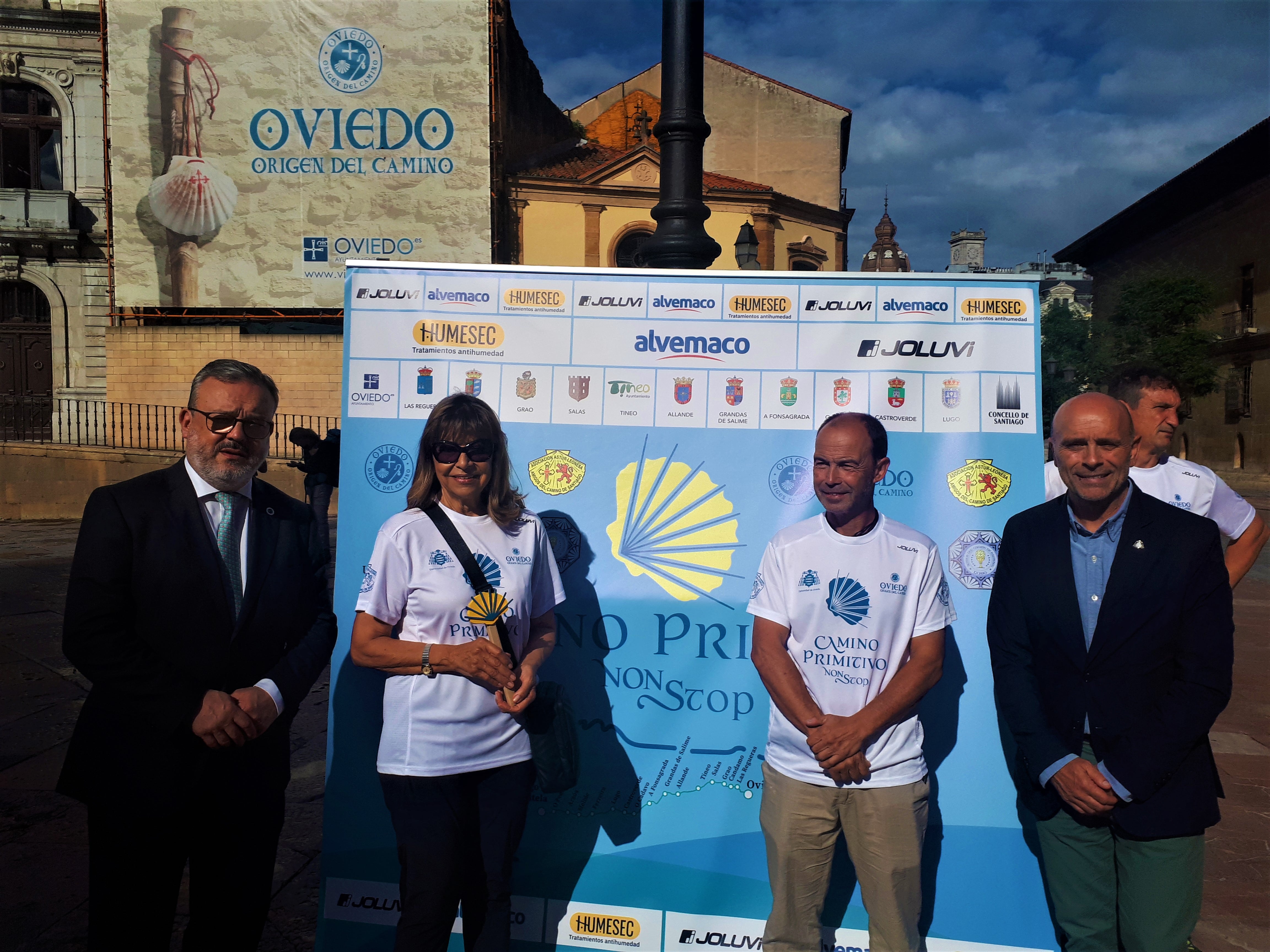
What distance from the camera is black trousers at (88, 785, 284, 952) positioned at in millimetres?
2320

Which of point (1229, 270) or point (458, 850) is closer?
point (458, 850)

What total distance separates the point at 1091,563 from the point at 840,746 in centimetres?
92

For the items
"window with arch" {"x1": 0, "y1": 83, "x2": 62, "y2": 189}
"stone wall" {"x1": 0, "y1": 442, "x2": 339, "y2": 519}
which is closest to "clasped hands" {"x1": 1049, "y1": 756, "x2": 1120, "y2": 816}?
"stone wall" {"x1": 0, "y1": 442, "x2": 339, "y2": 519}

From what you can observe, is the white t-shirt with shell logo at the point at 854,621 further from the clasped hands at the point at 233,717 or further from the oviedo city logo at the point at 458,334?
the clasped hands at the point at 233,717

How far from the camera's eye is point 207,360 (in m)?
19.4

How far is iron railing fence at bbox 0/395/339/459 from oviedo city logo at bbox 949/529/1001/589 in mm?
16215

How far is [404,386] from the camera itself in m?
3.30

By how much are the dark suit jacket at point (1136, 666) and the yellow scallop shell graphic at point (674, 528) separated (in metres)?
1.03

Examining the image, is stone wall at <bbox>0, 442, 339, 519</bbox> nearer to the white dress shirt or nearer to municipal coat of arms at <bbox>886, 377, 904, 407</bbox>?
the white dress shirt

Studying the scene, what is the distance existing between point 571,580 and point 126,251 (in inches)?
796

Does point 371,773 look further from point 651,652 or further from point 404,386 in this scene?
point 404,386

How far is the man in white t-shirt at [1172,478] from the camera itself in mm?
3570

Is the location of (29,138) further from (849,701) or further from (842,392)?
(849,701)

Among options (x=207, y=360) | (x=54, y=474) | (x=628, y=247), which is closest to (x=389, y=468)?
(x=54, y=474)
